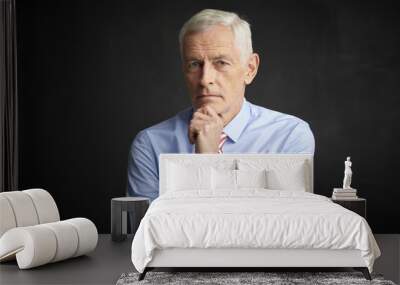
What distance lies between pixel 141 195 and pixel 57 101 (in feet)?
4.63

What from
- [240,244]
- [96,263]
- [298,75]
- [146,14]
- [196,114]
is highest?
[146,14]

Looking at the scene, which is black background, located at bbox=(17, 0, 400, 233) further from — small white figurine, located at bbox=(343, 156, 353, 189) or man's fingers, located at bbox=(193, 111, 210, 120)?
small white figurine, located at bbox=(343, 156, 353, 189)

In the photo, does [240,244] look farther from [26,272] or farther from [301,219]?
[26,272]

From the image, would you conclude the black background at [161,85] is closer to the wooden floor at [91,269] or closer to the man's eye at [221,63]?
the man's eye at [221,63]

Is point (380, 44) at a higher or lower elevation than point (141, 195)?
higher

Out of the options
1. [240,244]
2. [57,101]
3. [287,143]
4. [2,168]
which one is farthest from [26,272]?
[287,143]

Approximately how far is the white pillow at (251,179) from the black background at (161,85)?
3.54 feet

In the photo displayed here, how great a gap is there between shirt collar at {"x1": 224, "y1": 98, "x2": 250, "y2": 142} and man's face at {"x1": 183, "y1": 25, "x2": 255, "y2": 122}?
0.05 metres

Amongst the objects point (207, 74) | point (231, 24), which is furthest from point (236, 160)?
point (231, 24)

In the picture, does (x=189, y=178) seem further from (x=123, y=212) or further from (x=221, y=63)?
(x=221, y=63)

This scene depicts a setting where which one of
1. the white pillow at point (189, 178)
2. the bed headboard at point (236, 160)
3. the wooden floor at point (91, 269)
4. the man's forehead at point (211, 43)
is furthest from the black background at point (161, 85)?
the wooden floor at point (91, 269)

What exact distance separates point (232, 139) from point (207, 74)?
755 millimetres

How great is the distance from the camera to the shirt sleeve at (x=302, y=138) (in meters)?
7.31

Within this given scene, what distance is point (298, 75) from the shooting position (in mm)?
7344
